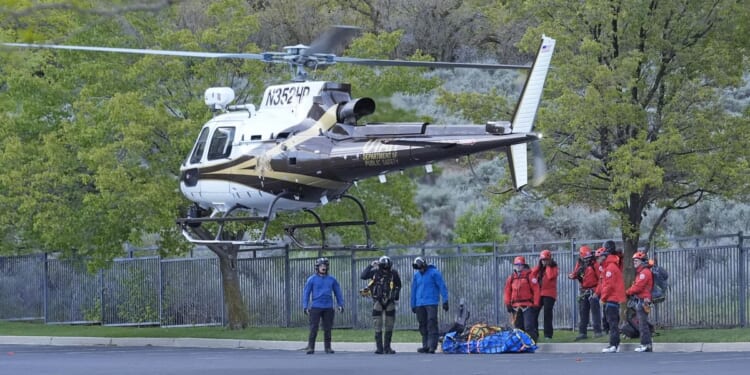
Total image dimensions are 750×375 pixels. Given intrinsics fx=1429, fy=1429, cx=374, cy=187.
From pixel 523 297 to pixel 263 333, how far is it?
7284 millimetres

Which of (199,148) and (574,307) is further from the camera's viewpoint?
(574,307)

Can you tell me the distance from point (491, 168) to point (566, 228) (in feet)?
22.0

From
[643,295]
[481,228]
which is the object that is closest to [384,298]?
[643,295]

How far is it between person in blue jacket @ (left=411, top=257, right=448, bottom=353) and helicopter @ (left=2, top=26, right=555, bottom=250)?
2412 millimetres

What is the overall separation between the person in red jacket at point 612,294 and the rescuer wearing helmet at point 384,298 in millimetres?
3902

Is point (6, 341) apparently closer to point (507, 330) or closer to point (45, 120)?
point (45, 120)

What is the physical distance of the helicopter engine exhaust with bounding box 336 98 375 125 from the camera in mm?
23688

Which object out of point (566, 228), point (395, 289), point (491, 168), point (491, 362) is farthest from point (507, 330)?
point (491, 168)

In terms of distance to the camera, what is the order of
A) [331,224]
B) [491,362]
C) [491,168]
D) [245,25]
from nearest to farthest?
[491,362] → [331,224] → [245,25] → [491,168]

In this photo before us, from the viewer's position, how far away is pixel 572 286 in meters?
30.5

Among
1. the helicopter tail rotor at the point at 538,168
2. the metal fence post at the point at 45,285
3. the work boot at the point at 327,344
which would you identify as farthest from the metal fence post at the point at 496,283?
the metal fence post at the point at 45,285

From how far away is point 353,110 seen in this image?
2367 centimetres

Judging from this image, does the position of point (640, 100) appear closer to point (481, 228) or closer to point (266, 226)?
point (266, 226)

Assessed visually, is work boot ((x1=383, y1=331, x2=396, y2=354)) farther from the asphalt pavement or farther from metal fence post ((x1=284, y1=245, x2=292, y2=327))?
metal fence post ((x1=284, y1=245, x2=292, y2=327))
